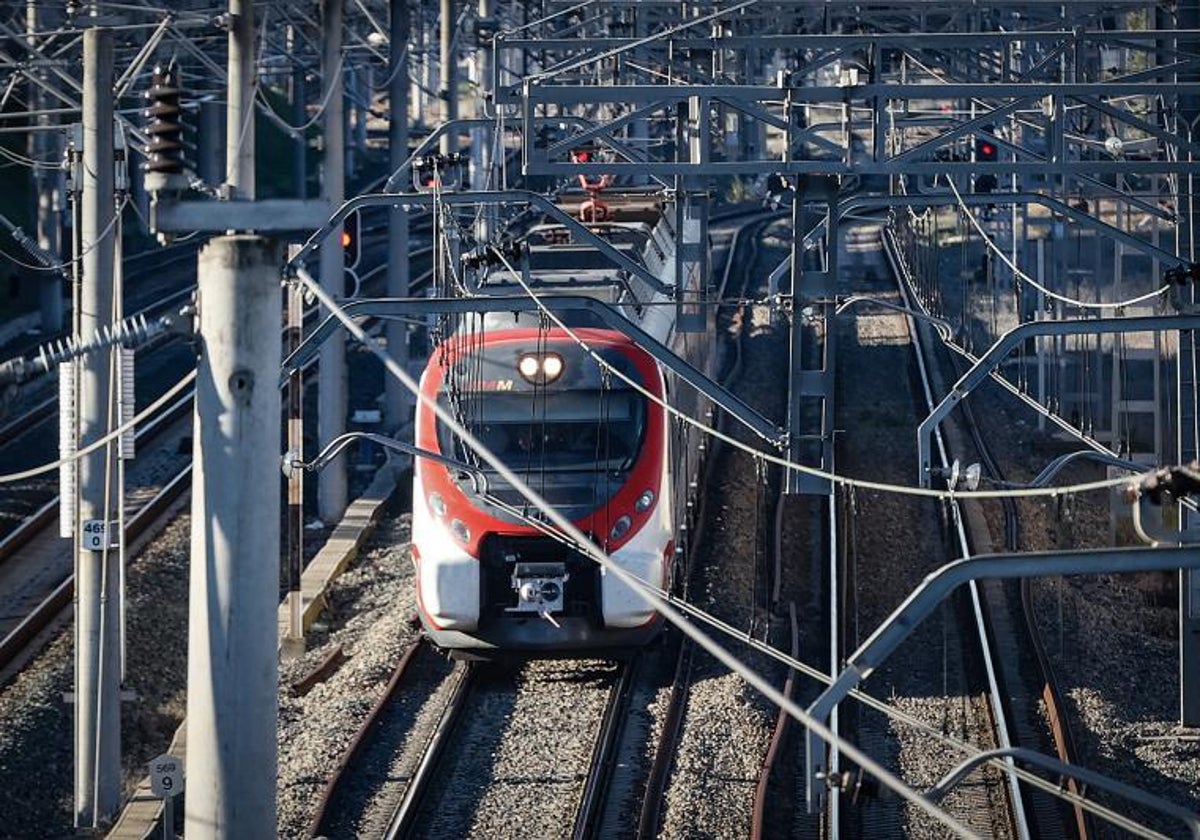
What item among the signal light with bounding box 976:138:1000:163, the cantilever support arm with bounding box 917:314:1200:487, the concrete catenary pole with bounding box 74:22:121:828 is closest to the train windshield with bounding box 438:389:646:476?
the concrete catenary pole with bounding box 74:22:121:828

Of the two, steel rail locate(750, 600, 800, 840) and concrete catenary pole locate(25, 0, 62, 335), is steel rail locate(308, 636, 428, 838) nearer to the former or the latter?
steel rail locate(750, 600, 800, 840)

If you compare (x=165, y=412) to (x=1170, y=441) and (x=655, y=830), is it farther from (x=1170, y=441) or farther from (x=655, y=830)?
(x=655, y=830)

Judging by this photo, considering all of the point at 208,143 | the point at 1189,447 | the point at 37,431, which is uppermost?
the point at 208,143

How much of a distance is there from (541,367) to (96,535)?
325 cm

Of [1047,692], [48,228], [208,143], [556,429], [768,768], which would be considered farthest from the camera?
[208,143]

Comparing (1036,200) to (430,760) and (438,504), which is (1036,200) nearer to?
(438,504)

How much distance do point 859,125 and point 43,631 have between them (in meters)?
34.7

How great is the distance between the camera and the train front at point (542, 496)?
14.5m

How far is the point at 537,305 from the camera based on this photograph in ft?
41.5

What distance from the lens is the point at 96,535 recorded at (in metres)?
13.7

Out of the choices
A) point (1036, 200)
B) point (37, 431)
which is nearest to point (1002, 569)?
point (1036, 200)

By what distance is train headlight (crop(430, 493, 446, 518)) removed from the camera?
14.7m

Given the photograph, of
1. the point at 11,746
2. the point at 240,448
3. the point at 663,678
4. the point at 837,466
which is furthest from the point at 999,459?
the point at 240,448

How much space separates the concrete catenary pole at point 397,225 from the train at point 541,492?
7.39m
